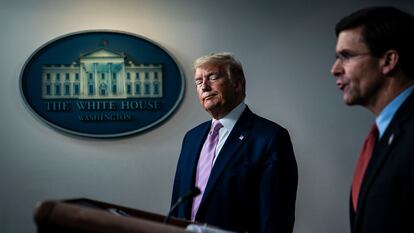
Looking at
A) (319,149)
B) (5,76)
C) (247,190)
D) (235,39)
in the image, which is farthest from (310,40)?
(5,76)


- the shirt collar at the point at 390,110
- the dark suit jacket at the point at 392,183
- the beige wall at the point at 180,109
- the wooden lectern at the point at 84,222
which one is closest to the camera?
the wooden lectern at the point at 84,222

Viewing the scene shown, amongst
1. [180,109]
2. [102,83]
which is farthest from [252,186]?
[102,83]

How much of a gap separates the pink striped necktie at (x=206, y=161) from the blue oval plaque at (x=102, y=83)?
0.69m

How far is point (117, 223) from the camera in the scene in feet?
3.42

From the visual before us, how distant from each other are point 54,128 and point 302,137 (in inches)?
62.5

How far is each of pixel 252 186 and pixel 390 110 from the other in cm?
86

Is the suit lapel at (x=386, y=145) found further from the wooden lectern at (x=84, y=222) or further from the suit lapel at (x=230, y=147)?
the suit lapel at (x=230, y=147)

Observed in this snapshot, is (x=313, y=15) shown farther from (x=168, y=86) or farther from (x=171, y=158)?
(x=171, y=158)

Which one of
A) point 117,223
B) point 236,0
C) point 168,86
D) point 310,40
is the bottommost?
point 117,223

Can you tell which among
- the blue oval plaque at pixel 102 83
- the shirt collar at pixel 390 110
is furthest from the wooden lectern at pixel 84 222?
the blue oval plaque at pixel 102 83

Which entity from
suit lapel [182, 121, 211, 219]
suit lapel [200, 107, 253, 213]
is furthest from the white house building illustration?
suit lapel [200, 107, 253, 213]

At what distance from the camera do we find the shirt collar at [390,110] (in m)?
1.29

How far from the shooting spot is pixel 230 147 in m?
2.09

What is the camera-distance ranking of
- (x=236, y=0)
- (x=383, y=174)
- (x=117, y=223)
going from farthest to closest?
(x=236, y=0)
(x=383, y=174)
(x=117, y=223)
